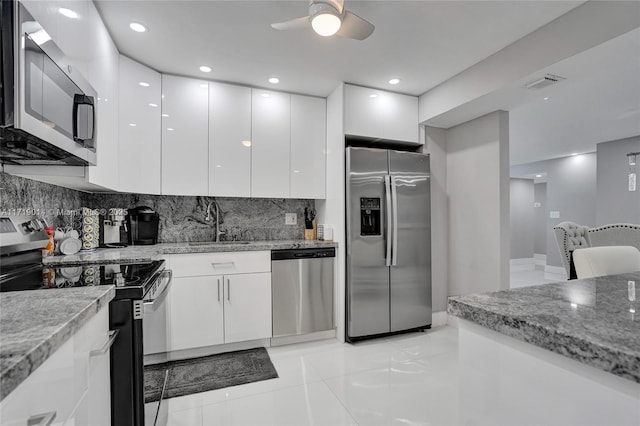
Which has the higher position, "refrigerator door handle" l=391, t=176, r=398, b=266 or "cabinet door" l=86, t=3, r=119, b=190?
"cabinet door" l=86, t=3, r=119, b=190

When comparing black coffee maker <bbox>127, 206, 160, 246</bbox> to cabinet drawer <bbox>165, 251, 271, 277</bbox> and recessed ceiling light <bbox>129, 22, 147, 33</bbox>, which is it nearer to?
cabinet drawer <bbox>165, 251, 271, 277</bbox>

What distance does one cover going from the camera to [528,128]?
460 cm

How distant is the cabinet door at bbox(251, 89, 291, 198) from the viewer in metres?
3.12

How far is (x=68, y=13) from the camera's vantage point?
1.57 metres

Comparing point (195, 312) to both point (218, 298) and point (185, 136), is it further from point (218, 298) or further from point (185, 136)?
point (185, 136)

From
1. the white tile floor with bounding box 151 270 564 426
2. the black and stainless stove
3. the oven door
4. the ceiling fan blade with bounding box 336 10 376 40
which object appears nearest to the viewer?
the black and stainless stove

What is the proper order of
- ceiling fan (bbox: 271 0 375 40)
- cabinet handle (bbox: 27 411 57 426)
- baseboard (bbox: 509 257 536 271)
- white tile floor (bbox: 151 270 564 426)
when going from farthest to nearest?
1. baseboard (bbox: 509 257 536 271)
2. white tile floor (bbox: 151 270 564 426)
3. ceiling fan (bbox: 271 0 375 40)
4. cabinet handle (bbox: 27 411 57 426)

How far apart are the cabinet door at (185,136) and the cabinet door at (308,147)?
2.81 feet

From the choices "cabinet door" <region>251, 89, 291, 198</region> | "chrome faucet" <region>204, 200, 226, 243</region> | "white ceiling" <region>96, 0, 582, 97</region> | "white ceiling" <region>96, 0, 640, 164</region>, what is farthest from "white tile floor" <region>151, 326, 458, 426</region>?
"white ceiling" <region>96, 0, 582, 97</region>

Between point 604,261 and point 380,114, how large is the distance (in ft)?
7.41

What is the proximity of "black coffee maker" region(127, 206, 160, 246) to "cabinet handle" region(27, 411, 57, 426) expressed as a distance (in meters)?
2.27

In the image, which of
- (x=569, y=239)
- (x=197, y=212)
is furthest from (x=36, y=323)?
(x=569, y=239)

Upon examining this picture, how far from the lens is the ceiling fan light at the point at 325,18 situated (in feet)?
5.34

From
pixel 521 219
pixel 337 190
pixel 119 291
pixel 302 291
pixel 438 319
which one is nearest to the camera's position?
pixel 119 291
